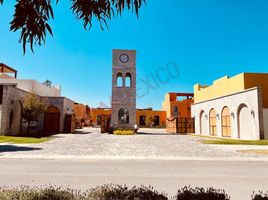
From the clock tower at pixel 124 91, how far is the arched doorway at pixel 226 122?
40.4 feet

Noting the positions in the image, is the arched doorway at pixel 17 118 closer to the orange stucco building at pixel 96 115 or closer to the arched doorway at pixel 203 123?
the arched doorway at pixel 203 123

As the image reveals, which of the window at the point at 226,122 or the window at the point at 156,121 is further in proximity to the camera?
the window at the point at 156,121

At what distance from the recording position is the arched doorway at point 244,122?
80.0 ft

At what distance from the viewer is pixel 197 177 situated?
7.98 m

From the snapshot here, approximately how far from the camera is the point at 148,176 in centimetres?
807

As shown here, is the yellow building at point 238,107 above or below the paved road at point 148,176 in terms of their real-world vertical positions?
above

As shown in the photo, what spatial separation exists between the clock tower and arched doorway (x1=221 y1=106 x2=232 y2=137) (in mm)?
12322

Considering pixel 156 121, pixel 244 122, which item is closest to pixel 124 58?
pixel 244 122

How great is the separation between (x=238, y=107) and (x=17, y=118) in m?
25.5

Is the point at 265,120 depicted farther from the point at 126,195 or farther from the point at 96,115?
the point at 96,115

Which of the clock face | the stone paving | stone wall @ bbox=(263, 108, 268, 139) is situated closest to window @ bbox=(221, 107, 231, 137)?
stone wall @ bbox=(263, 108, 268, 139)

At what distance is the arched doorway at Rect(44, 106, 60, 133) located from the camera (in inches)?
1329

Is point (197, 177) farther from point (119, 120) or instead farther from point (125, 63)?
point (125, 63)

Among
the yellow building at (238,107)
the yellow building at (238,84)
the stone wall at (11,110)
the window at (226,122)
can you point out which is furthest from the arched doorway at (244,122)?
the stone wall at (11,110)
